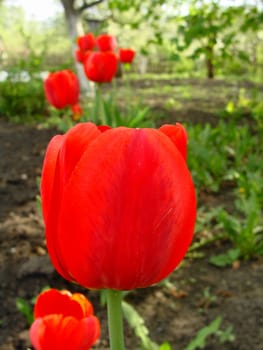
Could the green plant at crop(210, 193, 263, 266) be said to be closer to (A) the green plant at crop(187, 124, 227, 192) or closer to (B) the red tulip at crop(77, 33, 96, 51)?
(A) the green plant at crop(187, 124, 227, 192)

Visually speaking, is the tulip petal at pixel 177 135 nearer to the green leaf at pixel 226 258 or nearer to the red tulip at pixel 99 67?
the green leaf at pixel 226 258

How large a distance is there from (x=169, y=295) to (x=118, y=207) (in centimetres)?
174

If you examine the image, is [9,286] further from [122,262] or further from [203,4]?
[203,4]

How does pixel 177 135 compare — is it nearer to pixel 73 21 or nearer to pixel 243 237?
pixel 243 237

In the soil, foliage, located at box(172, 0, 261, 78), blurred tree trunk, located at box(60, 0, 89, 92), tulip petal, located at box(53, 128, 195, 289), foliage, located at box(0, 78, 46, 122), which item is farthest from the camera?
blurred tree trunk, located at box(60, 0, 89, 92)

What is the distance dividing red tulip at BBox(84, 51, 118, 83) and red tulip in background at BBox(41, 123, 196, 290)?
227 cm

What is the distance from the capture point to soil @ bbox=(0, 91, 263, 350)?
1.89 m

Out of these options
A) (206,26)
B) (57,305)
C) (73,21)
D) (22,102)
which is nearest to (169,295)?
(57,305)

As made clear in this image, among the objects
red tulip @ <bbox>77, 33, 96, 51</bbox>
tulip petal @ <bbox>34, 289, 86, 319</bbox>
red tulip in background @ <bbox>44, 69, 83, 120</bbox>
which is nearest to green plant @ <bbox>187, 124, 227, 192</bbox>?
red tulip @ <bbox>77, 33, 96, 51</bbox>

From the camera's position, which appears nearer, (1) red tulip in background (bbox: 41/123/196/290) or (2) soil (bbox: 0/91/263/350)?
(1) red tulip in background (bbox: 41/123/196/290)

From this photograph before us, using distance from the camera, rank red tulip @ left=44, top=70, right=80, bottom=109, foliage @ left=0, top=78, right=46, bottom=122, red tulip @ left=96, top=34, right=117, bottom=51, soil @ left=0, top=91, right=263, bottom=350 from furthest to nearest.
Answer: foliage @ left=0, top=78, right=46, bottom=122, red tulip @ left=96, top=34, right=117, bottom=51, red tulip @ left=44, top=70, right=80, bottom=109, soil @ left=0, top=91, right=263, bottom=350

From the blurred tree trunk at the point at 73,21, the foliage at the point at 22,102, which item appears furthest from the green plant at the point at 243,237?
the blurred tree trunk at the point at 73,21

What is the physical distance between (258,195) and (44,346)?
2474 millimetres

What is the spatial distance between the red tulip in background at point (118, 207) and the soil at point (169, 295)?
135cm
